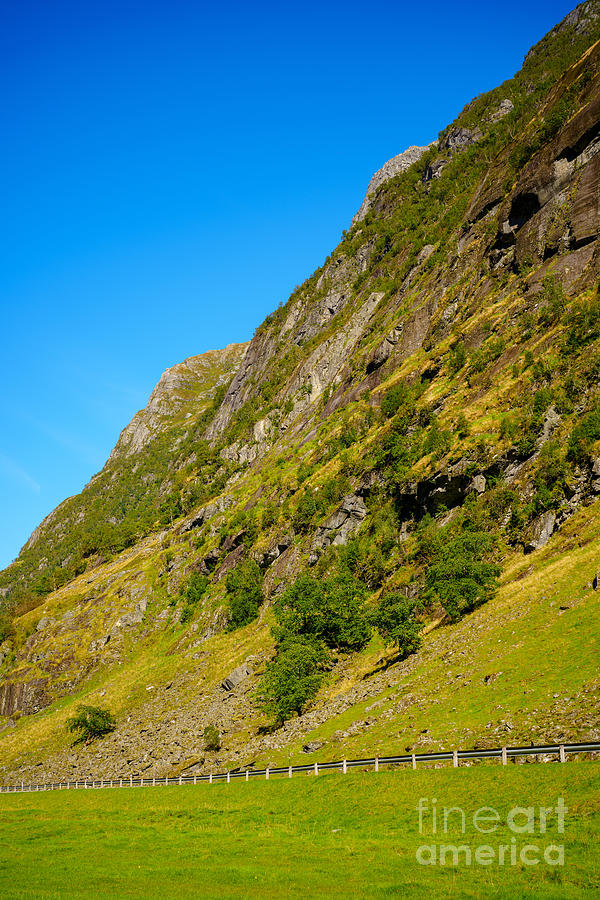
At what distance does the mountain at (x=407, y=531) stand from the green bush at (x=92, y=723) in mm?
2950

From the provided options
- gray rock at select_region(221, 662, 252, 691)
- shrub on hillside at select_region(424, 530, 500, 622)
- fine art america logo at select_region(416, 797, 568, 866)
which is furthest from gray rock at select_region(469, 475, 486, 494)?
fine art america logo at select_region(416, 797, 568, 866)

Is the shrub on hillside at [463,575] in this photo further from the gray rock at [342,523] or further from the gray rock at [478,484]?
the gray rock at [342,523]

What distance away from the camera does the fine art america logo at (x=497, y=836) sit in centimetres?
1566

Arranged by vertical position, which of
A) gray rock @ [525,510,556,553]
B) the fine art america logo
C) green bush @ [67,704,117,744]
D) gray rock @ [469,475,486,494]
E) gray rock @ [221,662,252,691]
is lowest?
green bush @ [67,704,117,744]

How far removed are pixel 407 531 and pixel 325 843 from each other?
50.9m

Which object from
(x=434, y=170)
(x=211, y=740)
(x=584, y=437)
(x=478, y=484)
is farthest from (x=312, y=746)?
(x=434, y=170)

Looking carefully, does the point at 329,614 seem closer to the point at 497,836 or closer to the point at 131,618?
the point at 497,836

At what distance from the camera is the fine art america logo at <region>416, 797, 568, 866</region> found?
15.7 metres

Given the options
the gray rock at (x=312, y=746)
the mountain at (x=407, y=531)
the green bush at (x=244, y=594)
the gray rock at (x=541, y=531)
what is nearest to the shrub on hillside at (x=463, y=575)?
the mountain at (x=407, y=531)

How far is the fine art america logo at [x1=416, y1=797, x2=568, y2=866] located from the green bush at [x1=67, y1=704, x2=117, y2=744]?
62.7 m

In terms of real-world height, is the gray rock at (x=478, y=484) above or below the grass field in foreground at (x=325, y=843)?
above

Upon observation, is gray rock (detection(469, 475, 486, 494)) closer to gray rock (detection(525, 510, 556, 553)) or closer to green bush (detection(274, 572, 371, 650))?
gray rock (detection(525, 510, 556, 553))

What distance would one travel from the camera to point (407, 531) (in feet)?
229

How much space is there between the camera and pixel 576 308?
6381cm
